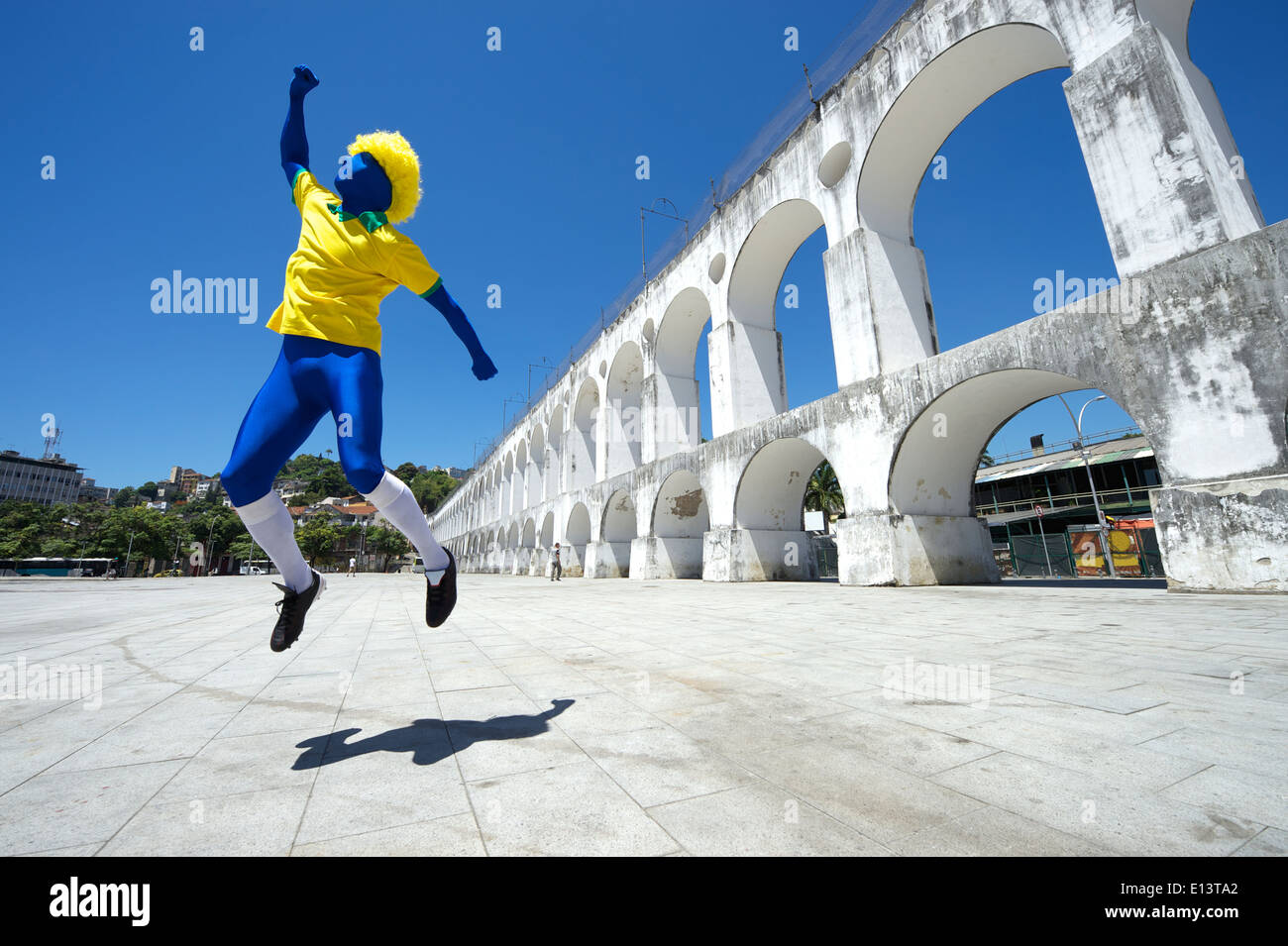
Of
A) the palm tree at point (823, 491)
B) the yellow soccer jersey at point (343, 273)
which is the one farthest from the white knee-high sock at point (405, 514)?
the palm tree at point (823, 491)

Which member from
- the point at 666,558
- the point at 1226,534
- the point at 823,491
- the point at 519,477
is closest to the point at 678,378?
the point at 666,558

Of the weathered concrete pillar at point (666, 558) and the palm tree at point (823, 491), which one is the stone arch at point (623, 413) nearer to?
the weathered concrete pillar at point (666, 558)

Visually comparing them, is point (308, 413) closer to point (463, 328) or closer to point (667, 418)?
point (463, 328)

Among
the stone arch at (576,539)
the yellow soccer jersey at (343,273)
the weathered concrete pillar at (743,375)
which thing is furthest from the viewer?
the stone arch at (576,539)

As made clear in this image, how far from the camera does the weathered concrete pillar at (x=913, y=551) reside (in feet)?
32.1

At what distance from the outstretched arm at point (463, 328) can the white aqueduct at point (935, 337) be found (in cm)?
796

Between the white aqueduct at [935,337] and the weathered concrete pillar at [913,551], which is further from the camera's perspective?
the weathered concrete pillar at [913,551]

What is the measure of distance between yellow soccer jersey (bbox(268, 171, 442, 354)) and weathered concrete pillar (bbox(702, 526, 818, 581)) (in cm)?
1216

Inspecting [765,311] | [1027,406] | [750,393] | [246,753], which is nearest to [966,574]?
[1027,406]

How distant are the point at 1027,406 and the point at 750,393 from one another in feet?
22.5

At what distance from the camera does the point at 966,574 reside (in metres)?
10.4

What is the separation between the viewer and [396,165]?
9.56 ft

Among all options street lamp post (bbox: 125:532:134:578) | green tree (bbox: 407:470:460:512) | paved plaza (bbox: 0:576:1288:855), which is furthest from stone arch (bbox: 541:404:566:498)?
green tree (bbox: 407:470:460:512)

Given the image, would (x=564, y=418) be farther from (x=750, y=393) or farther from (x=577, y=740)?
(x=577, y=740)
